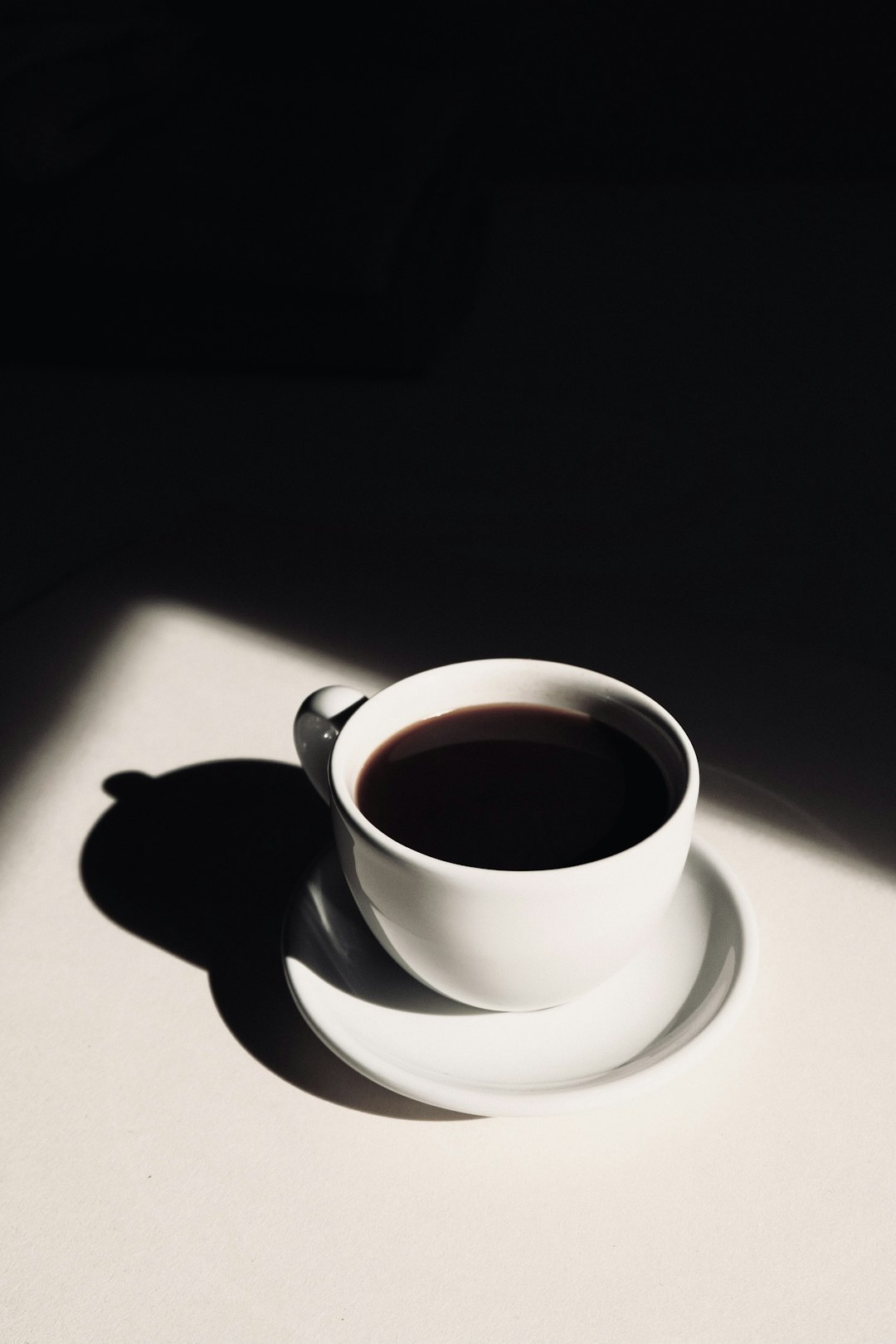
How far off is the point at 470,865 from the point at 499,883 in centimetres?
3

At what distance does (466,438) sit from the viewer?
89cm

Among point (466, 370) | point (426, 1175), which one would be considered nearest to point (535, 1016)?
point (426, 1175)

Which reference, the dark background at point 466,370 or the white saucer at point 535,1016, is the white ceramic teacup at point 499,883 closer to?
the white saucer at point 535,1016

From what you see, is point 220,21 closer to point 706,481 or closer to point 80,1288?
point 706,481

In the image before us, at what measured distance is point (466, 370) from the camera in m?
1.01

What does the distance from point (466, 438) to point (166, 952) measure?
1.83 feet

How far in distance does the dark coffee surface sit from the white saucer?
6 centimetres

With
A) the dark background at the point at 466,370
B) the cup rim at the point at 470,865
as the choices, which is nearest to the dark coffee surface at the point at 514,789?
the cup rim at the point at 470,865

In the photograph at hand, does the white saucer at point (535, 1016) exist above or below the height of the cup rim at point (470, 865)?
below

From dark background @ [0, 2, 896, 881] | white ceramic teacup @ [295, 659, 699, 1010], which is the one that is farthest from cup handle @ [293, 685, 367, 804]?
dark background @ [0, 2, 896, 881]

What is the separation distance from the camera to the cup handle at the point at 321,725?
40 cm

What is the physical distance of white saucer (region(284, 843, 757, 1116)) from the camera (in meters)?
0.34

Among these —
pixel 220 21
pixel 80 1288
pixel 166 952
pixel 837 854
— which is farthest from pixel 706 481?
pixel 220 21

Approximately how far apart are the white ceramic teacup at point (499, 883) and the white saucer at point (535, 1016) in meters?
0.02
